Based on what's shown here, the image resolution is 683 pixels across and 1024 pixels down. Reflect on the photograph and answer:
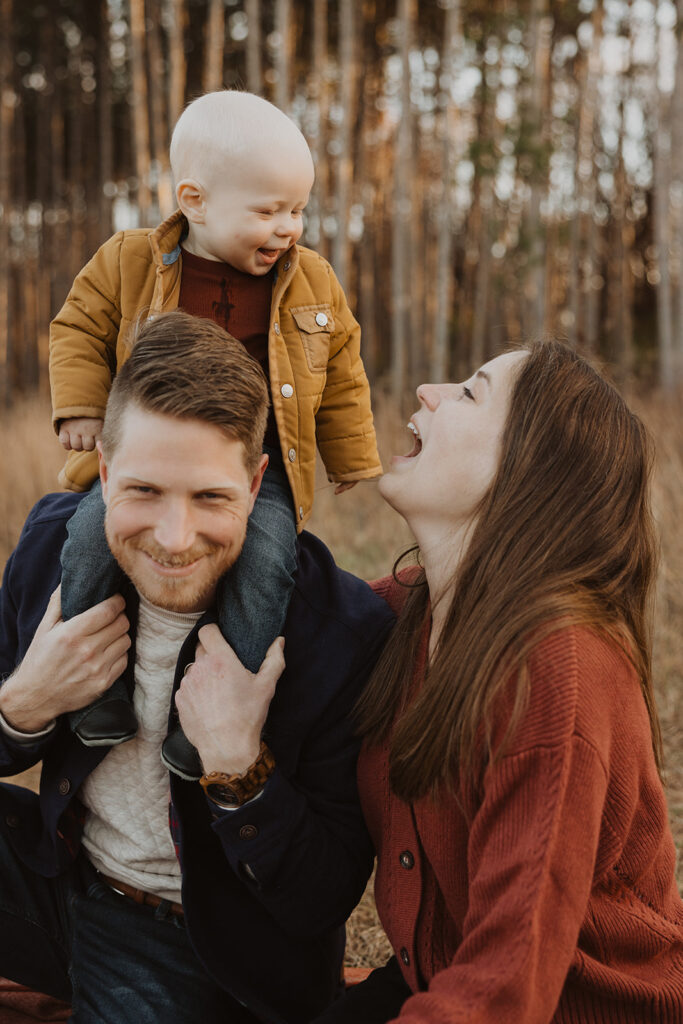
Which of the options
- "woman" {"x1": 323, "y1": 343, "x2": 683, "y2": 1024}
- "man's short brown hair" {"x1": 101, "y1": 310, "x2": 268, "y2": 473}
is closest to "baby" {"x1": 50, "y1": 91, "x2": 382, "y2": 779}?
"man's short brown hair" {"x1": 101, "y1": 310, "x2": 268, "y2": 473}

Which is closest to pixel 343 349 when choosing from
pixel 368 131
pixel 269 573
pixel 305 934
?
pixel 269 573

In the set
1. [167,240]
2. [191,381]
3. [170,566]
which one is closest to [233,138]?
[167,240]

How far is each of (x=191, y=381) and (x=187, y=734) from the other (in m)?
0.70

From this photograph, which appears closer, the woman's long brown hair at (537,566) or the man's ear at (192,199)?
the woman's long brown hair at (537,566)

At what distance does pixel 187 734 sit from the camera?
1.90 metres

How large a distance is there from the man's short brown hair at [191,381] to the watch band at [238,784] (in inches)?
24.0

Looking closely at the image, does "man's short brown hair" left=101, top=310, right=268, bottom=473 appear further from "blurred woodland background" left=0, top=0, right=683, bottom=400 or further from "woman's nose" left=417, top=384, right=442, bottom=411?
"blurred woodland background" left=0, top=0, right=683, bottom=400

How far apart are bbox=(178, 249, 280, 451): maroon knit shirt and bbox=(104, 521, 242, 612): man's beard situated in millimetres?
456

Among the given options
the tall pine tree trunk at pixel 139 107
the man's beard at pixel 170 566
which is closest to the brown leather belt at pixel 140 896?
the man's beard at pixel 170 566

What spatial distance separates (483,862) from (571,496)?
2.22 feet

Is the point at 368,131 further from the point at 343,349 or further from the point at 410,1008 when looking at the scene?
the point at 410,1008

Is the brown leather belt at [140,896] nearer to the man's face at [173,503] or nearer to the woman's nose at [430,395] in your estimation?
the man's face at [173,503]

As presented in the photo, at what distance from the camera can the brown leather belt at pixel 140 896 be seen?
2139mm

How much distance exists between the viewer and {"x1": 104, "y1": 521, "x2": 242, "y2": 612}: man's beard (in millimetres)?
1898
